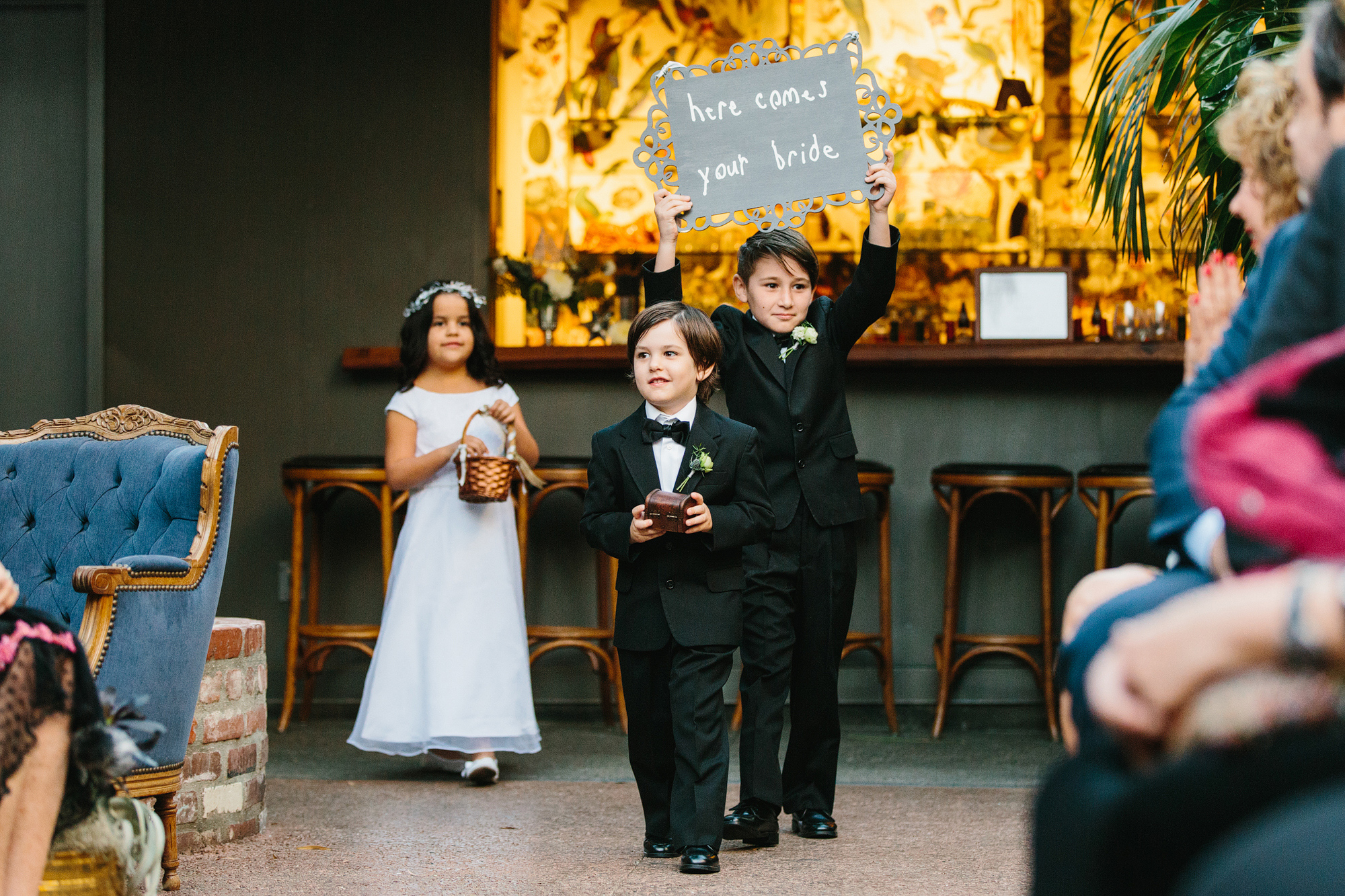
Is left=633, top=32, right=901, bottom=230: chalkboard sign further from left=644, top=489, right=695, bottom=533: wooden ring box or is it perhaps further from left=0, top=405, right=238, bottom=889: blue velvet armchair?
left=0, top=405, right=238, bottom=889: blue velvet armchair

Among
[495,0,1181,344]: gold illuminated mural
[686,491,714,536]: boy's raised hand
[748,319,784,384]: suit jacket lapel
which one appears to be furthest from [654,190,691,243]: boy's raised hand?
[495,0,1181,344]: gold illuminated mural

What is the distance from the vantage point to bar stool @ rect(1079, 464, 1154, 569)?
4277mm

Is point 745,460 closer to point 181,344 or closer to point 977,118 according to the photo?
point 181,344

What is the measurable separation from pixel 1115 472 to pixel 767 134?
1.86 meters

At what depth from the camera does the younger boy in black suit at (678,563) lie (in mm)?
2842

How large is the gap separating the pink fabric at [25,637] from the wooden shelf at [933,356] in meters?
2.96

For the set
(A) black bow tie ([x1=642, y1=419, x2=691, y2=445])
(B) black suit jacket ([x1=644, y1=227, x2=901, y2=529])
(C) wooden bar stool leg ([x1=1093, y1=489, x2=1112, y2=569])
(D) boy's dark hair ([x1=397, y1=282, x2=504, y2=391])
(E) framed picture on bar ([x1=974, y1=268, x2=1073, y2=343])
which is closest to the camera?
(A) black bow tie ([x1=642, y1=419, x2=691, y2=445])

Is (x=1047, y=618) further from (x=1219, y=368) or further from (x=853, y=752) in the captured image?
(x=1219, y=368)

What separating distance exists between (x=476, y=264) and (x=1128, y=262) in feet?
9.11

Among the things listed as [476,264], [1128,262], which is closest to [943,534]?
[1128,262]

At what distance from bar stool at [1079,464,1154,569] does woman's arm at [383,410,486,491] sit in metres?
2.01

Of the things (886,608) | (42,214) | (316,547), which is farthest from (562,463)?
(42,214)

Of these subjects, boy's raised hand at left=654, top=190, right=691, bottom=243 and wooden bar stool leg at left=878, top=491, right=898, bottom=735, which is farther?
wooden bar stool leg at left=878, top=491, right=898, bottom=735

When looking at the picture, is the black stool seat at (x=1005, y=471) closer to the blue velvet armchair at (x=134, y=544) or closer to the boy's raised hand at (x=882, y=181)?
the boy's raised hand at (x=882, y=181)
